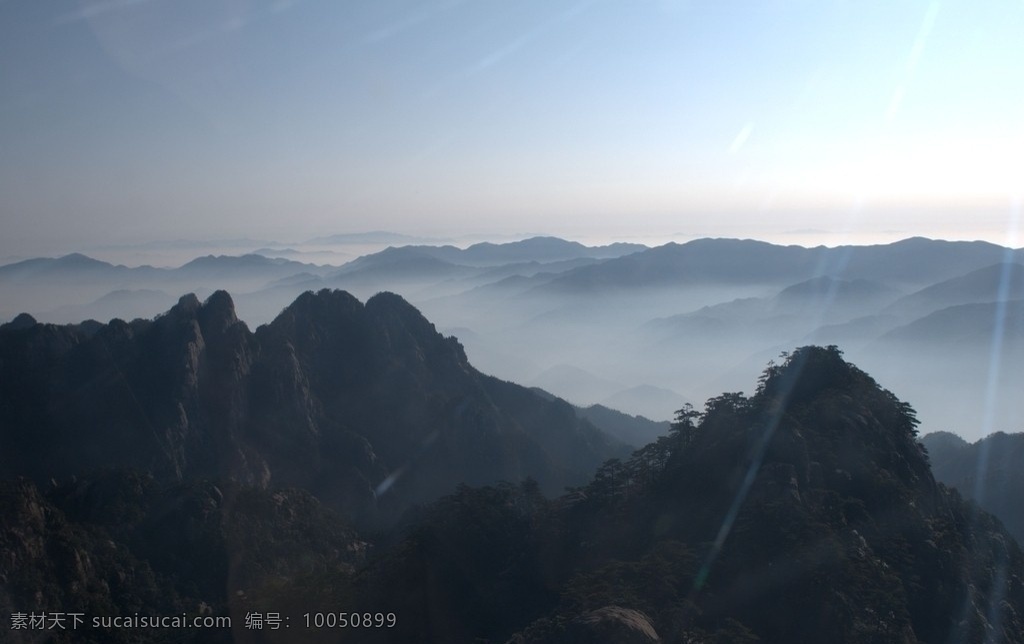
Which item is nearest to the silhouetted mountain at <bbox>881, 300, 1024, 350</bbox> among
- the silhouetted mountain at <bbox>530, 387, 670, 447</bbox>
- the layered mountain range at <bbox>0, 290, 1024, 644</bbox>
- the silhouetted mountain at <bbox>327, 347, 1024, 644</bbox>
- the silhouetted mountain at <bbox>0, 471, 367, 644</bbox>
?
the silhouetted mountain at <bbox>530, 387, 670, 447</bbox>

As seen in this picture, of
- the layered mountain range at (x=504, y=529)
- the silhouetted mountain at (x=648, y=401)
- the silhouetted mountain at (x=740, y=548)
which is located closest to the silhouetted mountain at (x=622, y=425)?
the layered mountain range at (x=504, y=529)

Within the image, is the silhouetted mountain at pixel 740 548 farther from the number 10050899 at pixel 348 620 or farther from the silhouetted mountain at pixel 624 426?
the silhouetted mountain at pixel 624 426

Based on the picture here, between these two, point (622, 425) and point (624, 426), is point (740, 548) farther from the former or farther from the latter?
point (622, 425)

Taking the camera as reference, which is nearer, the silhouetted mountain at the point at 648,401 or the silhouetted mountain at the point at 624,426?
the silhouetted mountain at the point at 624,426

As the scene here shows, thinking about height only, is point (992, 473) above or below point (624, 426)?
above

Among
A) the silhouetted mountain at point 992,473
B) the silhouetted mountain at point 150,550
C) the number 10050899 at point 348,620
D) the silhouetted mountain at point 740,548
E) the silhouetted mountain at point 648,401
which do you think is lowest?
the silhouetted mountain at point 648,401

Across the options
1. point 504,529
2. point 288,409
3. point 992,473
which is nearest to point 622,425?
point 992,473
